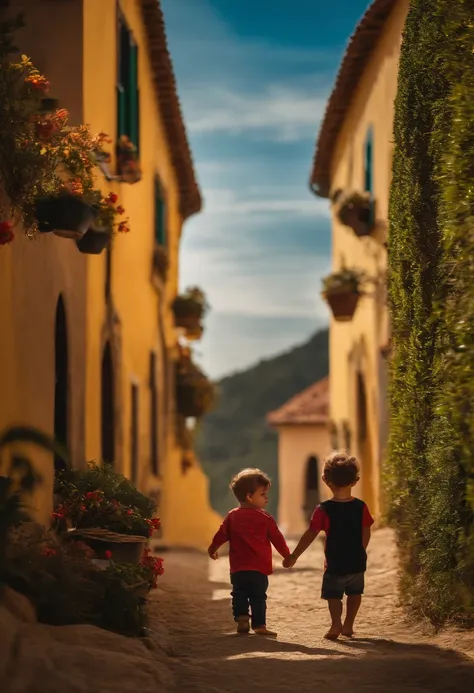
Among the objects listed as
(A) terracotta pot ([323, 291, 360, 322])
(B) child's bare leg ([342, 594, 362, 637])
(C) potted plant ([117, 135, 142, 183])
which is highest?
(C) potted plant ([117, 135, 142, 183])

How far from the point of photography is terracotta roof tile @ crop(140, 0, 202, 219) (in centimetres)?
1619

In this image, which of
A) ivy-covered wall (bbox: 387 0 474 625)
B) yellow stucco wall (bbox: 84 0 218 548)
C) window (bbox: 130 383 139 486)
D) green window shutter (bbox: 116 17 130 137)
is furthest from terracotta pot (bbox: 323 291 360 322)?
ivy-covered wall (bbox: 387 0 474 625)

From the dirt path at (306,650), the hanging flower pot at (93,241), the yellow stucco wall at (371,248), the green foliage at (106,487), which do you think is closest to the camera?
the dirt path at (306,650)

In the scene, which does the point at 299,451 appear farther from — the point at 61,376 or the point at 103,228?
the point at 103,228

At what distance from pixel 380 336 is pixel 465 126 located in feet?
31.4

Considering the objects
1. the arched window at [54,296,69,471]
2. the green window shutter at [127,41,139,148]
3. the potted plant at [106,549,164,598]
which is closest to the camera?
the potted plant at [106,549,164,598]

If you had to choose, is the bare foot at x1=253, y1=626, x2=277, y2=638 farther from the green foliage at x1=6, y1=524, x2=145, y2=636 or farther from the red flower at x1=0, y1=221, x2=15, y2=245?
the red flower at x1=0, y1=221, x2=15, y2=245

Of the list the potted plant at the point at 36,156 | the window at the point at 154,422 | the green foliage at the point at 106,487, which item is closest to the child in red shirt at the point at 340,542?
the green foliage at the point at 106,487

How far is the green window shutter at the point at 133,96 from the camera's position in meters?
14.7

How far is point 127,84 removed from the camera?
14664 millimetres

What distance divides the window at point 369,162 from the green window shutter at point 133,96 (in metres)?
3.58

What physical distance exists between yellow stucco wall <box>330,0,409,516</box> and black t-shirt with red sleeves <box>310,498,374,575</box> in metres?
7.11

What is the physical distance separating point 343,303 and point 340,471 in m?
9.30

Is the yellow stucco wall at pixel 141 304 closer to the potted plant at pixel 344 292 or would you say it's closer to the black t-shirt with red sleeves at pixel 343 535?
the potted plant at pixel 344 292
